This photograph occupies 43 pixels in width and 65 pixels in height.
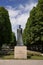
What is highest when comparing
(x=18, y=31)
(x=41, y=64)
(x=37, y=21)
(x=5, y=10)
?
(x=5, y=10)

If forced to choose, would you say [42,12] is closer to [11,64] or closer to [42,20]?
[42,20]

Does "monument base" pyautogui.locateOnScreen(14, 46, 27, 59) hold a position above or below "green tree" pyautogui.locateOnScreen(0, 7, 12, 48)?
below

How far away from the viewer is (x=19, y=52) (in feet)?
90.1

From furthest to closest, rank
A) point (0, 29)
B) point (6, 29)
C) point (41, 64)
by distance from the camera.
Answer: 1. point (6, 29)
2. point (0, 29)
3. point (41, 64)

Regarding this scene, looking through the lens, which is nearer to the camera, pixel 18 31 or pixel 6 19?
pixel 18 31

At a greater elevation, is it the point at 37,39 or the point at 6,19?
the point at 6,19

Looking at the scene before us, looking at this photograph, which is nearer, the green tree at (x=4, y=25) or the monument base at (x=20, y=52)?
the monument base at (x=20, y=52)

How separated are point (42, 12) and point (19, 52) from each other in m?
20.2

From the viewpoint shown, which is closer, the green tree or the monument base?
the monument base

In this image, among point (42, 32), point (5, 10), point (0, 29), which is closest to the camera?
point (42, 32)

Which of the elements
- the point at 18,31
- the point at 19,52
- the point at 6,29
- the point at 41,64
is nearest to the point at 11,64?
the point at 41,64

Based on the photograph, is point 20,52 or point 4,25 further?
point 4,25

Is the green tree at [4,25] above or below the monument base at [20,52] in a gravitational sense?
above

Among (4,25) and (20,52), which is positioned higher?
(4,25)
